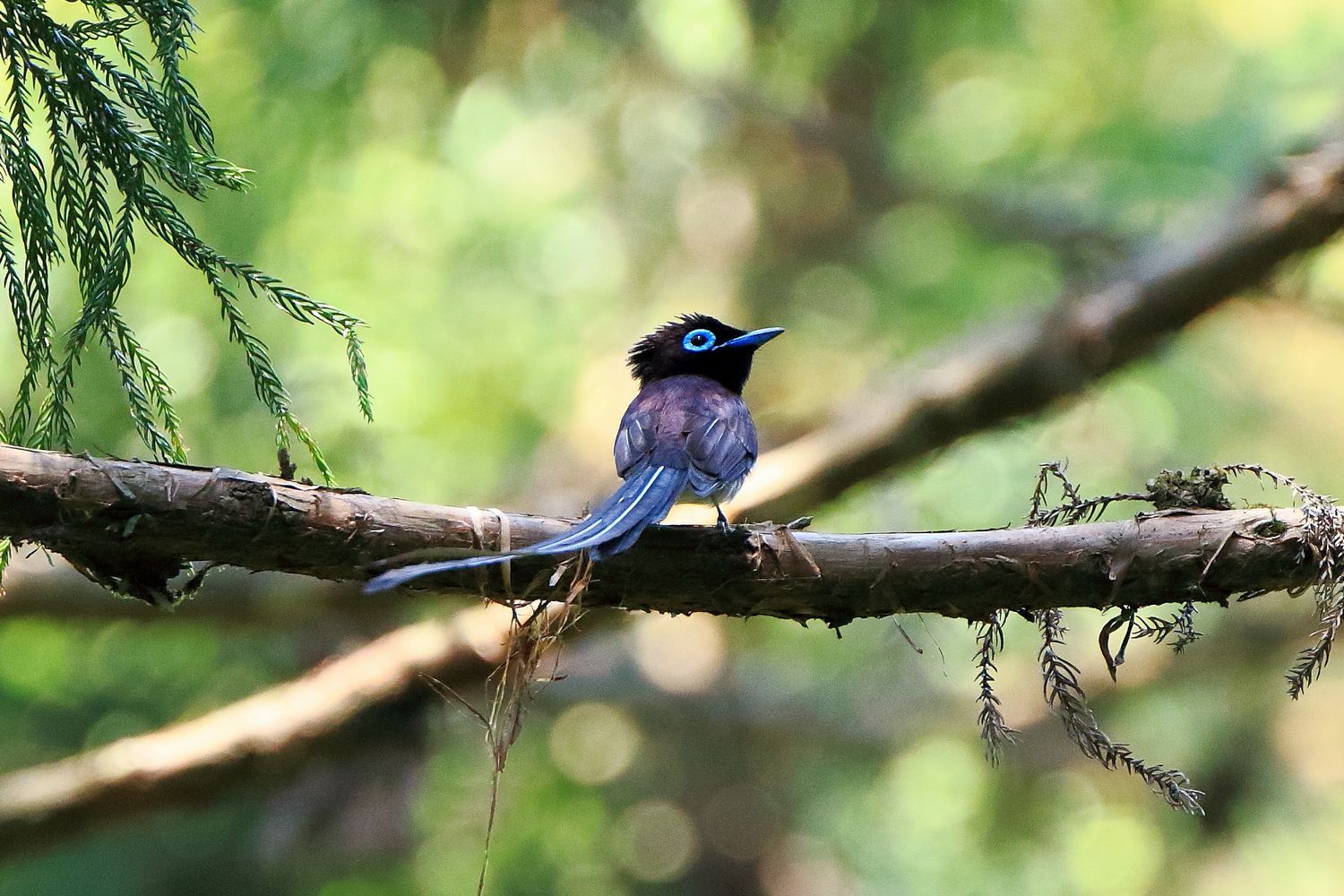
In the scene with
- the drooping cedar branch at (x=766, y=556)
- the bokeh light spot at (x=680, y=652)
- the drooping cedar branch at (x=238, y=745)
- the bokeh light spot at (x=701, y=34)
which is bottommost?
the drooping cedar branch at (x=766, y=556)

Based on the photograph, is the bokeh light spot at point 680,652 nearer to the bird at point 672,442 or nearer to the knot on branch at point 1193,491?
the bird at point 672,442

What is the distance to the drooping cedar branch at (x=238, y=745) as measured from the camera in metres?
5.74

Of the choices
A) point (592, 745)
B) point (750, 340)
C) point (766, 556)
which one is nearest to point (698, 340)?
point (750, 340)

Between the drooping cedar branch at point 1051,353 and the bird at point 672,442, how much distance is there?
148 cm

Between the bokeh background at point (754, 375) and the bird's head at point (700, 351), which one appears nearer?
the bird's head at point (700, 351)

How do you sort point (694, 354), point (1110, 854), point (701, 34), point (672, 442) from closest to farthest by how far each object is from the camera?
point (672, 442) < point (694, 354) < point (701, 34) < point (1110, 854)

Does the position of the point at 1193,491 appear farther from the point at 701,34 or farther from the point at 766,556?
the point at 701,34

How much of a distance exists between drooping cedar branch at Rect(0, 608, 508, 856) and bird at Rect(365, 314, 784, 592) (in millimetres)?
1566

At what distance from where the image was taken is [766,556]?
9.53ft

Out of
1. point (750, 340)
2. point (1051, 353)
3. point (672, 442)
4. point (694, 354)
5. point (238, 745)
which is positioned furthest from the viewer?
point (1051, 353)

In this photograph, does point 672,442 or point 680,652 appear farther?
point 680,652

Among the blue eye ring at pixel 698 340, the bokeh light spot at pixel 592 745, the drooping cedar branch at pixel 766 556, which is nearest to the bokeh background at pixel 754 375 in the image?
the bokeh light spot at pixel 592 745

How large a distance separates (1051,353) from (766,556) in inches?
175

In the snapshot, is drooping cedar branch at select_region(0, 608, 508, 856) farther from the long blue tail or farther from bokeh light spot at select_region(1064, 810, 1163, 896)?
bokeh light spot at select_region(1064, 810, 1163, 896)
